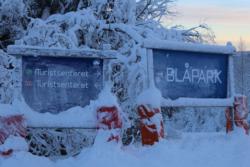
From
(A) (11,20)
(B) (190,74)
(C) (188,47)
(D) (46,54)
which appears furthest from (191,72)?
(A) (11,20)

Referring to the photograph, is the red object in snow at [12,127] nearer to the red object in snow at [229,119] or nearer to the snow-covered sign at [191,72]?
the snow-covered sign at [191,72]

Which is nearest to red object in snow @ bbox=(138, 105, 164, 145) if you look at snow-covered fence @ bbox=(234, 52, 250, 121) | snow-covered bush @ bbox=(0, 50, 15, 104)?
snow-covered bush @ bbox=(0, 50, 15, 104)

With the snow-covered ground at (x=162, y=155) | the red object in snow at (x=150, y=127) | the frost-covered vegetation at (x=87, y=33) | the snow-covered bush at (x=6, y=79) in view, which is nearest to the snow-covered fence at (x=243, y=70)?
the frost-covered vegetation at (x=87, y=33)

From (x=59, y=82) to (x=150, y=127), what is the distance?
115cm

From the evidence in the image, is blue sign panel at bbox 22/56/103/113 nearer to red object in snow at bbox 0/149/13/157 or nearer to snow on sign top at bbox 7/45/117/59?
snow on sign top at bbox 7/45/117/59

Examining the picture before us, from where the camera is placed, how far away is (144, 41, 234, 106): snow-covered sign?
22.5 feet

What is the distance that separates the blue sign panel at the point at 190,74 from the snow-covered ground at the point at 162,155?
631 mm

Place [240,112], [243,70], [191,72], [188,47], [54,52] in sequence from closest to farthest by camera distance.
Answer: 1. [54,52]
2. [188,47]
3. [191,72]
4. [240,112]
5. [243,70]

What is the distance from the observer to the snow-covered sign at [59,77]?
611cm

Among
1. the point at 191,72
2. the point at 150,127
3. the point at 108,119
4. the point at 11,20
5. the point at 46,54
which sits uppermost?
the point at 11,20

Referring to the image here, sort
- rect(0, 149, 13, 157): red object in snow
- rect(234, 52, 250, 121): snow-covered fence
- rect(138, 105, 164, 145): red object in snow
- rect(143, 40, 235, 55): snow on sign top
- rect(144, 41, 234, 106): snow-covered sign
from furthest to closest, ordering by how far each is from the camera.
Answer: rect(234, 52, 250, 121): snow-covered fence
rect(144, 41, 234, 106): snow-covered sign
rect(143, 40, 235, 55): snow on sign top
rect(138, 105, 164, 145): red object in snow
rect(0, 149, 13, 157): red object in snow

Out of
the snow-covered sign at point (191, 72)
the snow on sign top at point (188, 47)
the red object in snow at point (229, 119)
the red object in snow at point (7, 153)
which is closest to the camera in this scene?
the red object in snow at point (7, 153)

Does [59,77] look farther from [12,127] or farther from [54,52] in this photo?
[12,127]

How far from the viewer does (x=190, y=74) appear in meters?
7.17
